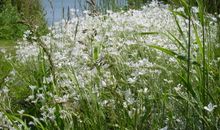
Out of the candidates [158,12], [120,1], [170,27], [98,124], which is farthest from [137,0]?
[98,124]

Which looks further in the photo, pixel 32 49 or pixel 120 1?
pixel 120 1

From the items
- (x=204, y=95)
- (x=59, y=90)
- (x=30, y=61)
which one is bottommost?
(x=30, y=61)

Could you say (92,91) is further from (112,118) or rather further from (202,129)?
(202,129)

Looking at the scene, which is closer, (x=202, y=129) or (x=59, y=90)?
(x=202, y=129)

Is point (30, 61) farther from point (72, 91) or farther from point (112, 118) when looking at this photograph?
point (112, 118)

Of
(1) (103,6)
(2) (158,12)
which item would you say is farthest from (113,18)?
(1) (103,6)

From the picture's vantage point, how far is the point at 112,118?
2637 mm

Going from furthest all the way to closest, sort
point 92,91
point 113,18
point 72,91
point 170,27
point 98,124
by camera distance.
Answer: point 113,18, point 170,27, point 72,91, point 92,91, point 98,124

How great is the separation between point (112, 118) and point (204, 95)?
0.46m

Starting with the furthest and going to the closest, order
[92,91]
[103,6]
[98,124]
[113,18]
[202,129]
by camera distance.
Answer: [103,6] → [113,18] → [92,91] → [98,124] → [202,129]

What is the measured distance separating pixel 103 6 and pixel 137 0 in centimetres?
76

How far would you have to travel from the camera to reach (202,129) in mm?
2484

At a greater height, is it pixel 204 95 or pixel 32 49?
pixel 204 95

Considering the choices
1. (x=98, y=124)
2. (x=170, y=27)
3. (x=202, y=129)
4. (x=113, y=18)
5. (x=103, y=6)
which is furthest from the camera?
(x=103, y=6)
